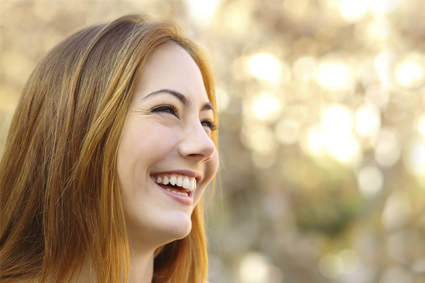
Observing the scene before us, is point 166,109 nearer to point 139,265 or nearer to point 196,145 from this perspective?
point 196,145

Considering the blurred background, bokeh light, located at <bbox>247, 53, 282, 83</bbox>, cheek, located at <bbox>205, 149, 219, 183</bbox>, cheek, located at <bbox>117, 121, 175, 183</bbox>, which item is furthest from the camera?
bokeh light, located at <bbox>247, 53, 282, 83</bbox>

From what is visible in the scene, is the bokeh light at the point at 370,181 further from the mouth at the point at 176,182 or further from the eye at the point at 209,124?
the mouth at the point at 176,182

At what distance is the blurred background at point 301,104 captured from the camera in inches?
199

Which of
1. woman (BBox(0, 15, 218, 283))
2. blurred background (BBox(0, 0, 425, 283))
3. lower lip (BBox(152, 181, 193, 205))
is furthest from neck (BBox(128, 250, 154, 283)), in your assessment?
blurred background (BBox(0, 0, 425, 283))

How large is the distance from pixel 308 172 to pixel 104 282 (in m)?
7.09

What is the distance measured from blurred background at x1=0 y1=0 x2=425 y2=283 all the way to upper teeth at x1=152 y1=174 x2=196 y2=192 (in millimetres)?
3462

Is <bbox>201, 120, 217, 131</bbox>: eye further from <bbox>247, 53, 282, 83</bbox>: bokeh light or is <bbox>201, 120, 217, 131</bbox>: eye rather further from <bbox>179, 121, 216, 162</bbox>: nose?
<bbox>247, 53, 282, 83</bbox>: bokeh light

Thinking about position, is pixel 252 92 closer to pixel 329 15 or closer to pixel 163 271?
pixel 329 15

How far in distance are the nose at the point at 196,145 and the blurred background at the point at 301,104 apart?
3526mm

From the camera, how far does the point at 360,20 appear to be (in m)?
5.09

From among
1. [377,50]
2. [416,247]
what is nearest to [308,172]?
[416,247]

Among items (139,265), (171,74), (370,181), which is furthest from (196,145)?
(370,181)

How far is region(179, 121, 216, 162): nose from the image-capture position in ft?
4.87

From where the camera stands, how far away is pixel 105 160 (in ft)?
4.67
